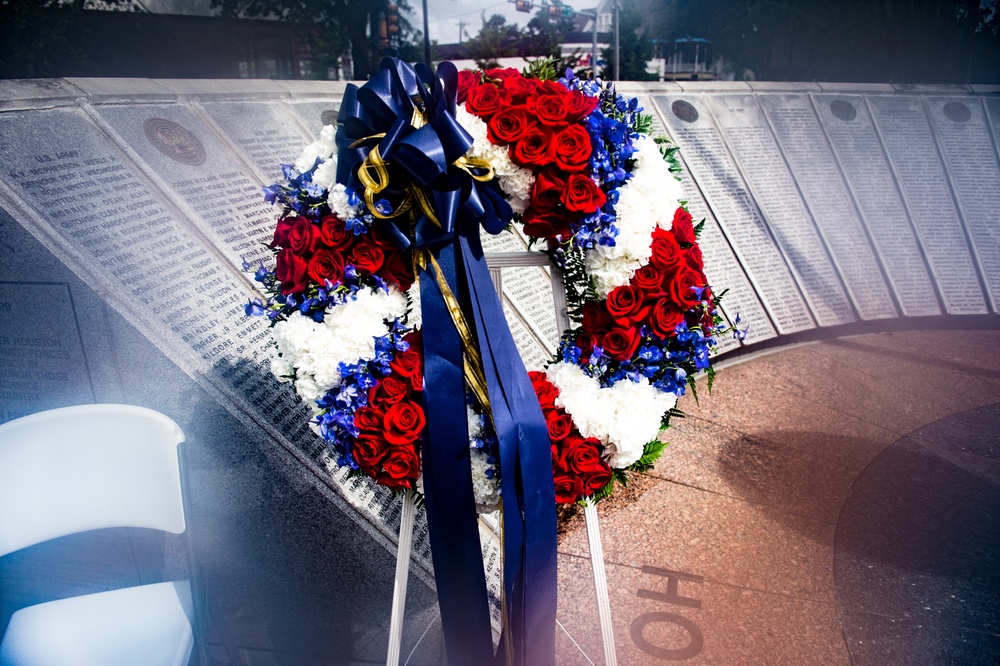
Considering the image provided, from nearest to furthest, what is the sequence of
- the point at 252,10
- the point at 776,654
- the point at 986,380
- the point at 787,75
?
the point at 776,654 → the point at 986,380 → the point at 252,10 → the point at 787,75

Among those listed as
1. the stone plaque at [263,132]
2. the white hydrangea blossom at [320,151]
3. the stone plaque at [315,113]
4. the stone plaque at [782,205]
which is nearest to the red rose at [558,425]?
the white hydrangea blossom at [320,151]

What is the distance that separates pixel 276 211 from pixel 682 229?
202cm

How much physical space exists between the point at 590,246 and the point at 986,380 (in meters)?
3.72

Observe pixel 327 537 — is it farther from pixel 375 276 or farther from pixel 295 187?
pixel 295 187

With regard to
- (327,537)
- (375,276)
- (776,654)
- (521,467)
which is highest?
(375,276)

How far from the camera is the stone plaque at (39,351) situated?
2334mm

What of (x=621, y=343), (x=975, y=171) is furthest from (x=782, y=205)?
(x=621, y=343)

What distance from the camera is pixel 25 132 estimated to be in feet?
7.90

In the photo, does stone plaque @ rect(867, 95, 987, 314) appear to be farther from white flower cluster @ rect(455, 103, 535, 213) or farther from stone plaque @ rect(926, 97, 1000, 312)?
white flower cluster @ rect(455, 103, 535, 213)

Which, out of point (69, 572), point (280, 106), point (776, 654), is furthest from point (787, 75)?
point (69, 572)

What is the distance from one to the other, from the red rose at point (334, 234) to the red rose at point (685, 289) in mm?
845

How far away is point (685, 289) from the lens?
1728 mm

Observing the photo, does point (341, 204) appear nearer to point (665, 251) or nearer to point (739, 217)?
point (665, 251)

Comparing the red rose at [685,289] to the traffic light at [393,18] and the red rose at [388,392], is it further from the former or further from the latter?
the traffic light at [393,18]
